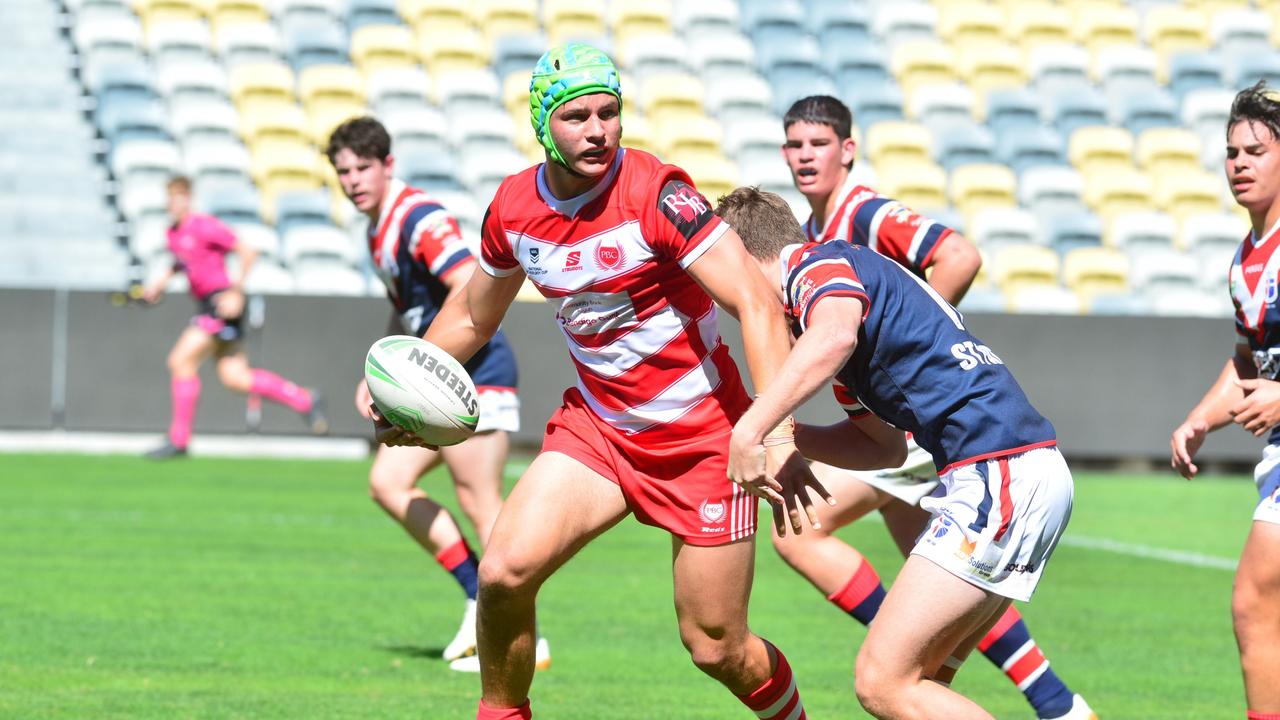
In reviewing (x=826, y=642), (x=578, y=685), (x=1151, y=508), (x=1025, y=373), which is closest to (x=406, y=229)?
(x=578, y=685)

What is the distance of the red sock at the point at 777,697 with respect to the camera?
5.45 meters

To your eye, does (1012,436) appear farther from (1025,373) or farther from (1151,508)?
(1025,373)

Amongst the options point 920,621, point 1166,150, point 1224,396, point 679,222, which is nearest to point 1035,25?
point 1166,150

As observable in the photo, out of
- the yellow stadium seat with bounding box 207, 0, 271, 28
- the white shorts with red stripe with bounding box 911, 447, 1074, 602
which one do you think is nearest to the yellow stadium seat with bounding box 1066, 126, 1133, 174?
the yellow stadium seat with bounding box 207, 0, 271, 28

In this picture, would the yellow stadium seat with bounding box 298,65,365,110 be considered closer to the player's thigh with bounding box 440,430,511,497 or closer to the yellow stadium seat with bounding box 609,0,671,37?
the yellow stadium seat with bounding box 609,0,671,37

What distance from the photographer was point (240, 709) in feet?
21.2

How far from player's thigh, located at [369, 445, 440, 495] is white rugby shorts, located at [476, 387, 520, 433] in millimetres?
293

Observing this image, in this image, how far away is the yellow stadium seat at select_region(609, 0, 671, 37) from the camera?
23.1 meters

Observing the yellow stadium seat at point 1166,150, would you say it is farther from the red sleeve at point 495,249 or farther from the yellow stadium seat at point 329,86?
the red sleeve at point 495,249

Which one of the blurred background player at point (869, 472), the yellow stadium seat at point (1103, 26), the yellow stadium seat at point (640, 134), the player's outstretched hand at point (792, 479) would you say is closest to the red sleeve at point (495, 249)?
the player's outstretched hand at point (792, 479)

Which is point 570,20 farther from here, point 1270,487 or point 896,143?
point 1270,487

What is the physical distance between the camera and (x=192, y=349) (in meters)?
16.6

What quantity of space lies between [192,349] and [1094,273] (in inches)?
439

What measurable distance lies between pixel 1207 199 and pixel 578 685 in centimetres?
1780
